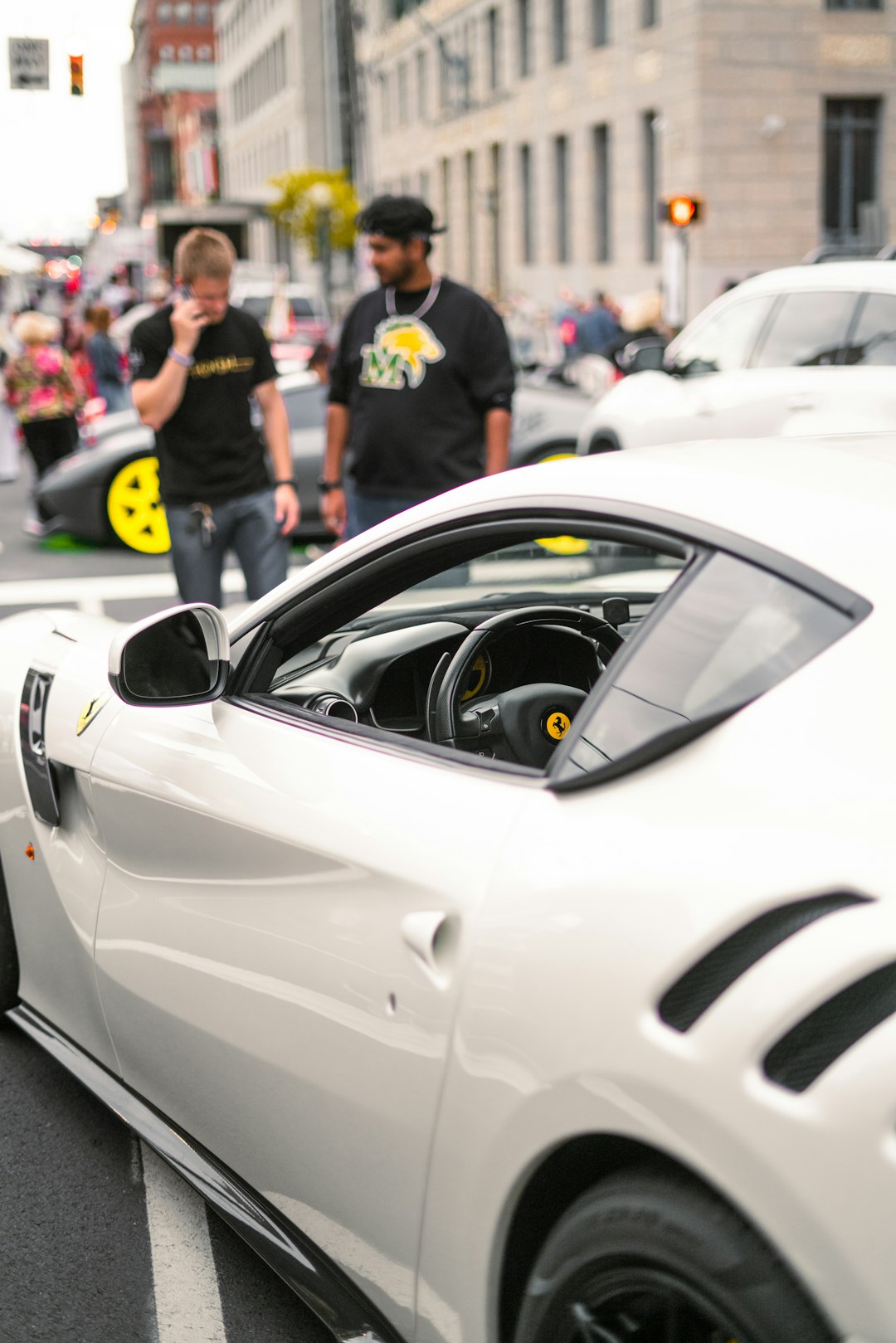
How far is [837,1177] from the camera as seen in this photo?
1.47 m

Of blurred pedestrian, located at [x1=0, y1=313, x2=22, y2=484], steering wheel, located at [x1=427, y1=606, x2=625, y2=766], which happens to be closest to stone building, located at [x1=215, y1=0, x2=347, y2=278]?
blurred pedestrian, located at [x1=0, y1=313, x2=22, y2=484]

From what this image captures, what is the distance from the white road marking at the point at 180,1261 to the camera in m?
2.65

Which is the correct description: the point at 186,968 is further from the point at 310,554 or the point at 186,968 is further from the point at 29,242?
the point at 29,242

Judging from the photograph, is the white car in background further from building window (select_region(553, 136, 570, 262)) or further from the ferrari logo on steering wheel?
building window (select_region(553, 136, 570, 262))

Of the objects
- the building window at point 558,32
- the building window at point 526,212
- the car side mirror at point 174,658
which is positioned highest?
the building window at point 558,32

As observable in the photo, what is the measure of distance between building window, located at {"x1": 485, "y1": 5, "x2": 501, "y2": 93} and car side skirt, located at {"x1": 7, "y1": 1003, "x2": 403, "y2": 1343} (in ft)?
144

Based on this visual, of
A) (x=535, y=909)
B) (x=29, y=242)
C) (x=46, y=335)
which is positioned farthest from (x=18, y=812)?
(x=29, y=242)

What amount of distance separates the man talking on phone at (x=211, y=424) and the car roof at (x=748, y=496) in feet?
10.7

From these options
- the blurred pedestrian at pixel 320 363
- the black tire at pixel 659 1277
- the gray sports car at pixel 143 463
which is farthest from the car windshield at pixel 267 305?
the black tire at pixel 659 1277

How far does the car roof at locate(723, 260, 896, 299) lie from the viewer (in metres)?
→ 7.40

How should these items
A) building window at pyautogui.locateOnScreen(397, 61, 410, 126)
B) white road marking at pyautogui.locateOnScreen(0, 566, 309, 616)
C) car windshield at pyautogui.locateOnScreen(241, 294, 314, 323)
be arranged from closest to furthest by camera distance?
white road marking at pyautogui.locateOnScreen(0, 566, 309, 616) → car windshield at pyautogui.locateOnScreen(241, 294, 314, 323) → building window at pyautogui.locateOnScreen(397, 61, 410, 126)

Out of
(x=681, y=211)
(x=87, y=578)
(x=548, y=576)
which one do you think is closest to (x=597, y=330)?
(x=681, y=211)

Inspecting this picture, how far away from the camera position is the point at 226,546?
5867mm

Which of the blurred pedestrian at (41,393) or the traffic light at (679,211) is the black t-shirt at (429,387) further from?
the traffic light at (679,211)
